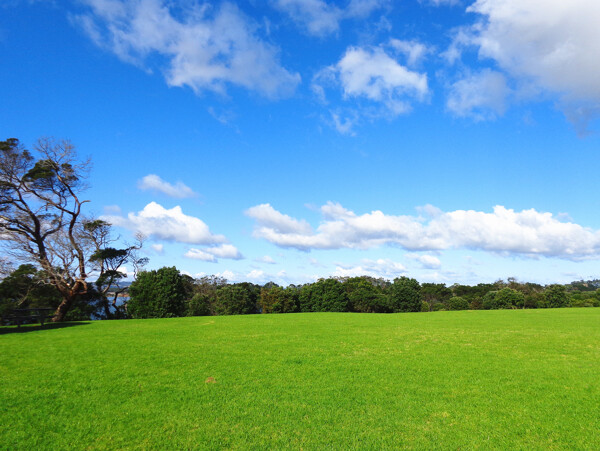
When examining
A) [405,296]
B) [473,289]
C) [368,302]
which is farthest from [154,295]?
[473,289]

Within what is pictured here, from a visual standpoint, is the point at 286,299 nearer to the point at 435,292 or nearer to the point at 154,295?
the point at 154,295

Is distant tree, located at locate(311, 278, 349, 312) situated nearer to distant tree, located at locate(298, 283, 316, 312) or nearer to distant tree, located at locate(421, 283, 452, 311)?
distant tree, located at locate(298, 283, 316, 312)

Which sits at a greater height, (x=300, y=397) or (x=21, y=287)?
(x=21, y=287)

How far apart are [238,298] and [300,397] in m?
31.4

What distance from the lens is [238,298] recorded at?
36.8 m

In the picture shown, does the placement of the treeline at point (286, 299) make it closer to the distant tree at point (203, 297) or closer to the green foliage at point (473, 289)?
the distant tree at point (203, 297)

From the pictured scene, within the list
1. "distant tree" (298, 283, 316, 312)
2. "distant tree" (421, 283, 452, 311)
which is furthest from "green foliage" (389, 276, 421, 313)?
"distant tree" (421, 283, 452, 311)

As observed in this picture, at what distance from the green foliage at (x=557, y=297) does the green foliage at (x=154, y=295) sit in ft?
155

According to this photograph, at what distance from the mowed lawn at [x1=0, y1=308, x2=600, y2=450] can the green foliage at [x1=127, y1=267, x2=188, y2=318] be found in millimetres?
16167

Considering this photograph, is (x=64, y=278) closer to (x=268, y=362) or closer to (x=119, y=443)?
(x=268, y=362)

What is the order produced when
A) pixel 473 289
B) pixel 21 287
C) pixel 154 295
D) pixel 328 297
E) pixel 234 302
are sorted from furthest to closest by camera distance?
pixel 473 289, pixel 328 297, pixel 234 302, pixel 154 295, pixel 21 287

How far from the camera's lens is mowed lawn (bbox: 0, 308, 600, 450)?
499cm

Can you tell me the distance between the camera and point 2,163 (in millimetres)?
22922

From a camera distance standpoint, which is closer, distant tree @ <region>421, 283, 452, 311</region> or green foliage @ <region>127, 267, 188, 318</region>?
green foliage @ <region>127, 267, 188, 318</region>
